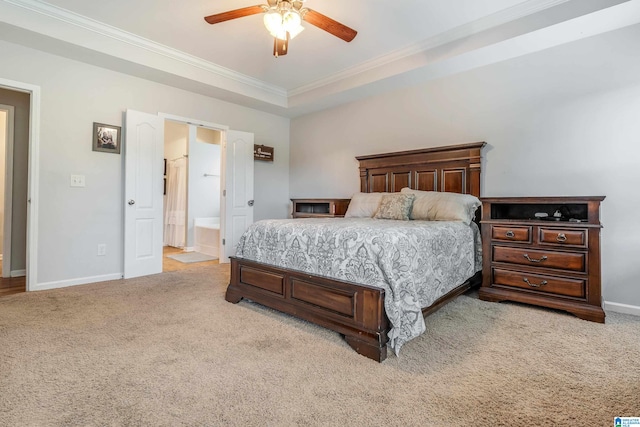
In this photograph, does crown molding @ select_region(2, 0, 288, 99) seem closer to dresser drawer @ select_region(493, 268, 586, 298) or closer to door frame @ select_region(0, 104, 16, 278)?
door frame @ select_region(0, 104, 16, 278)

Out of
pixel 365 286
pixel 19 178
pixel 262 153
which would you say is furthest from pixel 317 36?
pixel 19 178

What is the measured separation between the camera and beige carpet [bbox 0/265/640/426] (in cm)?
131

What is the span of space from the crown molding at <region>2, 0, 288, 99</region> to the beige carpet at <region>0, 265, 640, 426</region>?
2.64 metres

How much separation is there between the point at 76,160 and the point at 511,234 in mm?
4483

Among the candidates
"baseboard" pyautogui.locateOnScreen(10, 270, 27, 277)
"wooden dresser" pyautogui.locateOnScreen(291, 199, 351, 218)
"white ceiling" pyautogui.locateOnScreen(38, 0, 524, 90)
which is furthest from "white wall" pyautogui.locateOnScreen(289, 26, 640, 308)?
Result: "baseboard" pyautogui.locateOnScreen(10, 270, 27, 277)

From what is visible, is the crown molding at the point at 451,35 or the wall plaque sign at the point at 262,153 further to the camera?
the wall plaque sign at the point at 262,153

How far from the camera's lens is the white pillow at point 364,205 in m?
3.63

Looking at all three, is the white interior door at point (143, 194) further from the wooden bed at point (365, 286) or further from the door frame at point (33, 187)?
the wooden bed at point (365, 286)

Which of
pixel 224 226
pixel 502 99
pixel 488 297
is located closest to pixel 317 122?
pixel 224 226

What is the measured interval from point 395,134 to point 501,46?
151cm

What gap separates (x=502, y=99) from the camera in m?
3.32

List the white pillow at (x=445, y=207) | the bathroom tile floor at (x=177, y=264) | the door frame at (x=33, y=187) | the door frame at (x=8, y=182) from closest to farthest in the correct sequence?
the white pillow at (x=445, y=207)
the door frame at (x=33, y=187)
the door frame at (x=8, y=182)
the bathroom tile floor at (x=177, y=264)

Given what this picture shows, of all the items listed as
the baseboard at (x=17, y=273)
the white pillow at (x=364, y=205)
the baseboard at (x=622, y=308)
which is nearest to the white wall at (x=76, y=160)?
the baseboard at (x=17, y=273)

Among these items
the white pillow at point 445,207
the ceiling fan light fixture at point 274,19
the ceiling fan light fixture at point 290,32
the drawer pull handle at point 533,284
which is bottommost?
the drawer pull handle at point 533,284
